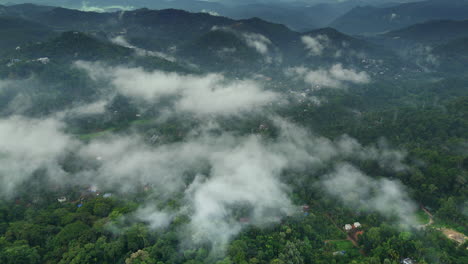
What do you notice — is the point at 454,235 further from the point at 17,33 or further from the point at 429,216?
the point at 17,33

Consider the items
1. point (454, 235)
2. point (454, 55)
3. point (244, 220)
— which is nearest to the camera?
point (454, 235)

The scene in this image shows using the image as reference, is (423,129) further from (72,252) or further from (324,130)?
(72,252)

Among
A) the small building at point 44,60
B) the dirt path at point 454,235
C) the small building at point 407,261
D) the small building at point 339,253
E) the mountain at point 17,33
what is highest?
the mountain at point 17,33

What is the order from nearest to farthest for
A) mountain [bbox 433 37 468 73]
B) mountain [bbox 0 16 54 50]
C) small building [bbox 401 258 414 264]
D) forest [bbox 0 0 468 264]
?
small building [bbox 401 258 414 264] < forest [bbox 0 0 468 264] < mountain [bbox 0 16 54 50] < mountain [bbox 433 37 468 73]

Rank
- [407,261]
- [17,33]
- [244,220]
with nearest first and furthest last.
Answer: [407,261] < [244,220] < [17,33]

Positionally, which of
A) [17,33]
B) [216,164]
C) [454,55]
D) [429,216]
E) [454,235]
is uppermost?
[17,33]

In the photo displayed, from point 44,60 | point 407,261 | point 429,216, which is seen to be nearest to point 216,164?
point 407,261

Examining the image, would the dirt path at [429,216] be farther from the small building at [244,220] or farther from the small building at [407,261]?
the small building at [244,220]

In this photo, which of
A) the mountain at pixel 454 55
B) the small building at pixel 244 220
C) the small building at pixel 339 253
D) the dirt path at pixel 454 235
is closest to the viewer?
the small building at pixel 339 253

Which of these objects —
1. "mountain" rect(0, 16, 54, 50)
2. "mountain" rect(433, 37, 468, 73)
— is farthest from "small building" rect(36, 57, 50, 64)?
"mountain" rect(433, 37, 468, 73)

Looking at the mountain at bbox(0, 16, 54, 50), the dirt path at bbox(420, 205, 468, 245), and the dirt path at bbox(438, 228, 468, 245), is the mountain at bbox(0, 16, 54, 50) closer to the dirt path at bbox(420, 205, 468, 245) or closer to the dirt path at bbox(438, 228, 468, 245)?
the dirt path at bbox(420, 205, 468, 245)

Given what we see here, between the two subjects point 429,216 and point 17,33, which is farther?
point 17,33

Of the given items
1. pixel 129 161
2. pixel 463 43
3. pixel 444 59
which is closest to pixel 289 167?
pixel 129 161

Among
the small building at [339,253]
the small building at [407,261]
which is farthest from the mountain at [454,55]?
the small building at [339,253]
